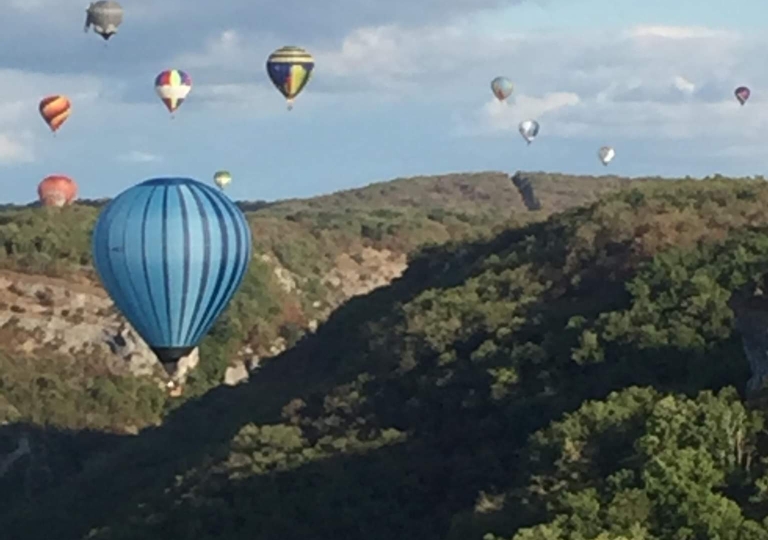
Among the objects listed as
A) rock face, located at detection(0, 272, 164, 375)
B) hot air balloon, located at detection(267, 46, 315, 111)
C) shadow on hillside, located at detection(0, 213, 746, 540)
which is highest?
hot air balloon, located at detection(267, 46, 315, 111)

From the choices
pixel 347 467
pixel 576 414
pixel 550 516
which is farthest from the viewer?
pixel 347 467

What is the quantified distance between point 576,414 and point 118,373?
64.4 metres

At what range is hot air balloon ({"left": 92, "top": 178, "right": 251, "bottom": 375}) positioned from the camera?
5397cm

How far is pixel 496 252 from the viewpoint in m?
95.4

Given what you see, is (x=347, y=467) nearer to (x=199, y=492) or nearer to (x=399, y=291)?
(x=199, y=492)

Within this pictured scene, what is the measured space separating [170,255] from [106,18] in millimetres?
37341

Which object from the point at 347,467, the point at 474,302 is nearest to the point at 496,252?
the point at 474,302

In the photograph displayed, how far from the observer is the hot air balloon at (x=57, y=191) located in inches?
5960

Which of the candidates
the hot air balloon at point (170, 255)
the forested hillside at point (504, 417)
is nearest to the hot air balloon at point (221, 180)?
the forested hillside at point (504, 417)

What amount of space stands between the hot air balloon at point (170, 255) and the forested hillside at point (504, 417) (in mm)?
7935

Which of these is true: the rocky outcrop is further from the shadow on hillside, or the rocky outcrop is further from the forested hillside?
the shadow on hillside

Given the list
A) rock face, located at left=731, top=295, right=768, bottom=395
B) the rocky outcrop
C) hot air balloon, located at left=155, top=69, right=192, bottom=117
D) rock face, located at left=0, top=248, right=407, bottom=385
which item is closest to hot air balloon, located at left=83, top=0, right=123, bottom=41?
hot air balloon, located at left=155, top=69, right=192, bottom=117

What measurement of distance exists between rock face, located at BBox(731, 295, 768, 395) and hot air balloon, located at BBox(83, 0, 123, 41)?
42858 mm

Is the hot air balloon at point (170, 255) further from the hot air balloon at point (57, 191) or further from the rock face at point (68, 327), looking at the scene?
the hot air balloon at point (57, 191)
